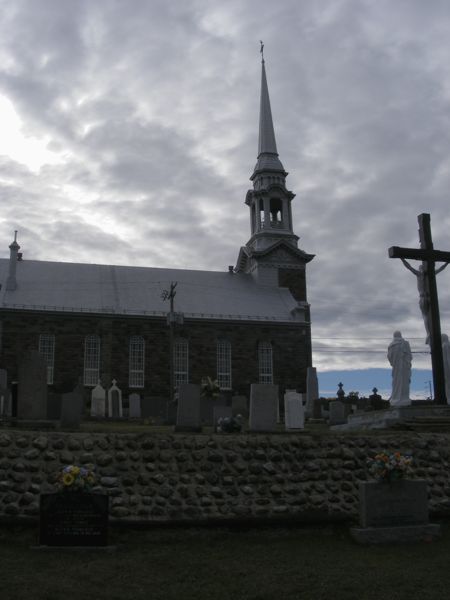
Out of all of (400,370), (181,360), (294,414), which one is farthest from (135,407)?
(400,370)

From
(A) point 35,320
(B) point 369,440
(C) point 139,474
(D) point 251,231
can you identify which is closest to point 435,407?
(B) point 369,440

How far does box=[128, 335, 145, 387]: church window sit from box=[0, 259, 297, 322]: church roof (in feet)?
5.40

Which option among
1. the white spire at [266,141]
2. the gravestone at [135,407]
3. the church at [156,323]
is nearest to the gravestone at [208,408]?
the gravestone at [135,407]

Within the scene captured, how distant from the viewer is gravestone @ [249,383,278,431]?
47.6 feet

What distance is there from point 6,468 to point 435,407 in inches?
392

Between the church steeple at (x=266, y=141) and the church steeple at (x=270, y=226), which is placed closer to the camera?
the church steeple at (x=270, y=226)

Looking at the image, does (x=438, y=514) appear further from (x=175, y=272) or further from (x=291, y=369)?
(x=175, y=272)

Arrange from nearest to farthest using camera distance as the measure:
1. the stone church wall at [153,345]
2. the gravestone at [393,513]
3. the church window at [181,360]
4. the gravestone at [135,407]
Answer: the gravestone at [393,513] < the gravestone at [135,407] < the stone church wall at [153,345] < the church window at [181,360]

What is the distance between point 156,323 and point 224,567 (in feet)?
93.1

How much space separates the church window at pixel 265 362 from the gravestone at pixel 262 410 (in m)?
22.7

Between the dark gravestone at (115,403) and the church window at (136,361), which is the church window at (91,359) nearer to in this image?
the church window at (136,361)

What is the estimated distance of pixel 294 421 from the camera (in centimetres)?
1678

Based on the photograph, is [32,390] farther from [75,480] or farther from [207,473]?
[75,480]

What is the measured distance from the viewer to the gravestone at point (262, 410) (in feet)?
47.6
